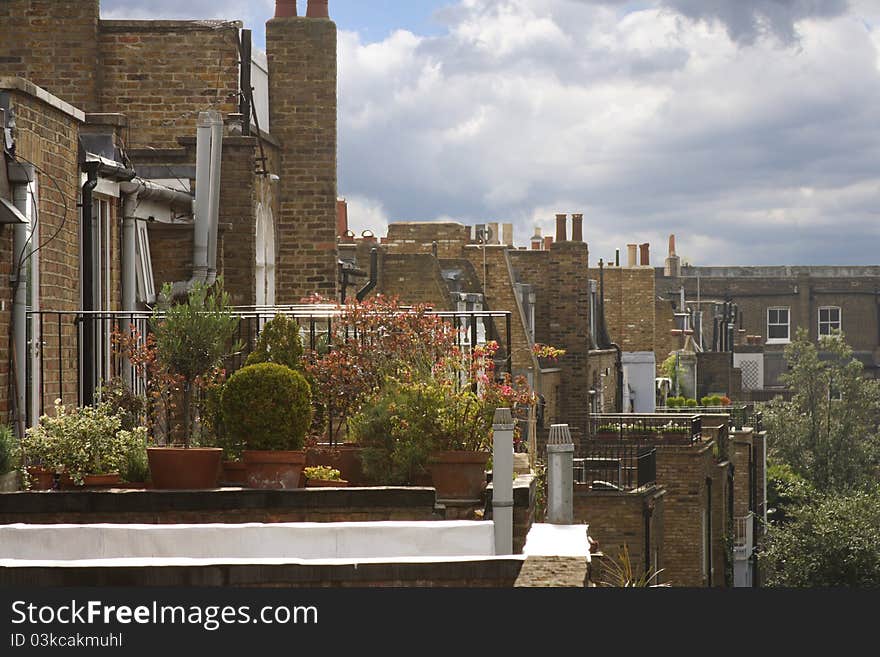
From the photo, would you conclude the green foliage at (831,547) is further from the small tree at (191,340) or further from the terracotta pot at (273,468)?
the terracotta pot at (273,468)

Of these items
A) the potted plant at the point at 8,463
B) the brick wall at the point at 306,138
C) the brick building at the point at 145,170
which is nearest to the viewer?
the potted plant at the point at 8,463

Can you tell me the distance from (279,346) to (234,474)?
1.39 m

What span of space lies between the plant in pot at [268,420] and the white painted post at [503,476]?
168 cm

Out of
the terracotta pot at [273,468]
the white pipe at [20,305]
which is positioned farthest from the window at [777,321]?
the terracotta pot at [273,468]

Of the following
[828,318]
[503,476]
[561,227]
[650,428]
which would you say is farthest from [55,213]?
[828,318]

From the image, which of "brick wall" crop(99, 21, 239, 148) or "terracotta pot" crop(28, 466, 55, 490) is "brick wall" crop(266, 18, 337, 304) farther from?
"terracotta pot" crop(28, 466, 55, 490)

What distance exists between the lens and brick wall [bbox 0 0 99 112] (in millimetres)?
20734

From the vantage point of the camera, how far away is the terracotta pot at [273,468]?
11617 millimetres

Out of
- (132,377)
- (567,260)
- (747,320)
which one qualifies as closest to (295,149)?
(132,377)

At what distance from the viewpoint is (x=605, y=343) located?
2088 inches

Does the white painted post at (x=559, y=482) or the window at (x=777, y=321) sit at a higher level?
the window at (x=777, y=321)

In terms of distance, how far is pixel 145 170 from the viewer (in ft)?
61.5

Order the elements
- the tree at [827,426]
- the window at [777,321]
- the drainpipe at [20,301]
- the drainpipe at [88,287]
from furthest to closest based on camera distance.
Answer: the window at [777,321]
the tree at [827,426]
the drainpipe at [88,287]
the drainpipe at [20,301]

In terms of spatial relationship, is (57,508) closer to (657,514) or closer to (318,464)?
(318,464)
